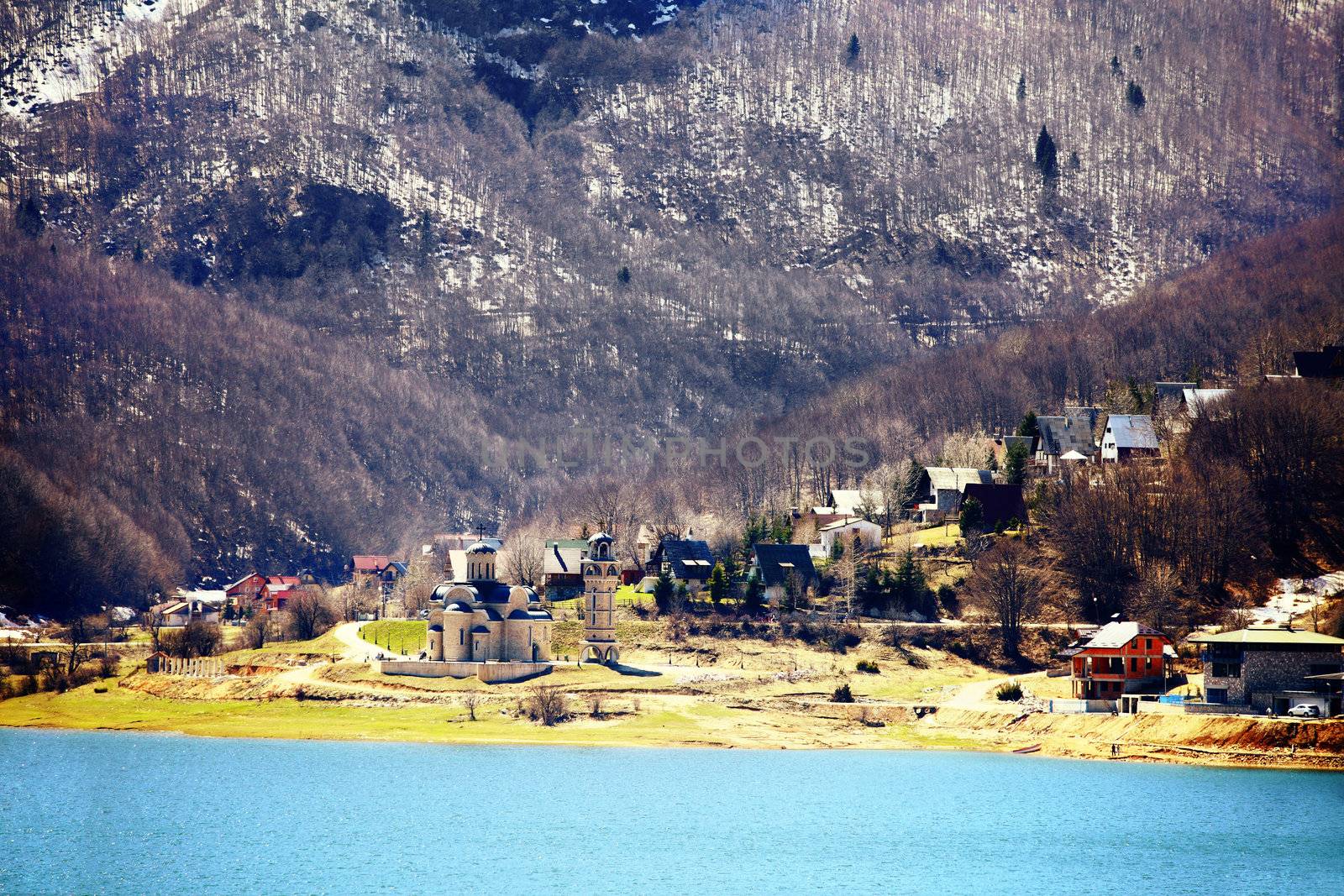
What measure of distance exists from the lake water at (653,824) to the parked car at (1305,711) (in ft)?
15.7

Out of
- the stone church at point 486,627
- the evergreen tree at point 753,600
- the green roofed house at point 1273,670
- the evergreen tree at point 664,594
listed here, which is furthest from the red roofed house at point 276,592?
the green roofed house at point 1273,670

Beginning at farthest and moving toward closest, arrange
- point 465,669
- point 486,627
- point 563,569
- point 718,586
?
point 563,569
point 718,586
point 486,627
point 465,669

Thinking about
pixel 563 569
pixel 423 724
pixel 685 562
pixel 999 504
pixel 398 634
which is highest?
pixel 999 504

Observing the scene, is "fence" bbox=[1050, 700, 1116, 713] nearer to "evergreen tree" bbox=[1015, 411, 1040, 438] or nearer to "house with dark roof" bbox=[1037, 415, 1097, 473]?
"house with dark roof" bbox=[1037, 415, 1097, 473]

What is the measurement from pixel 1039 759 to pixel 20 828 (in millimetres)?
49476

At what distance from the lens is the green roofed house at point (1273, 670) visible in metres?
91.2

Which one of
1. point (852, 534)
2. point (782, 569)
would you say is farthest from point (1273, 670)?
point (852, 534)

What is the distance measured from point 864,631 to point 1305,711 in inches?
1438

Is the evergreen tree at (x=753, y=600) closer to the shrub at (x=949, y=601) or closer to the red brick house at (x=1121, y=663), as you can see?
the shrub at (x=949, y=601)

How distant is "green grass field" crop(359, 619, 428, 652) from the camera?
417 feet

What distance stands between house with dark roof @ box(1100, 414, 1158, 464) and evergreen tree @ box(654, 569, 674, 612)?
37014mm

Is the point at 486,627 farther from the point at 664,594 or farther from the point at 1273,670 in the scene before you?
the point at 1273,670

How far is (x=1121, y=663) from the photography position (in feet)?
331

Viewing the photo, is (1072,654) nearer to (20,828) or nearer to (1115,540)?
(1115,540)
